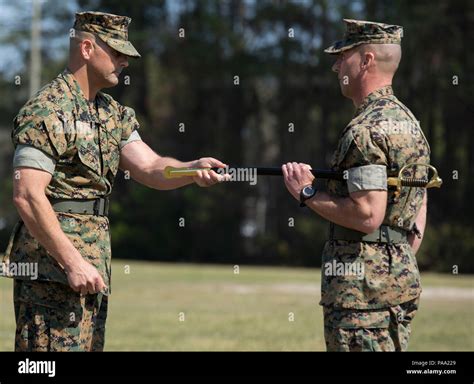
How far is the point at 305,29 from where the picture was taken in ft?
112

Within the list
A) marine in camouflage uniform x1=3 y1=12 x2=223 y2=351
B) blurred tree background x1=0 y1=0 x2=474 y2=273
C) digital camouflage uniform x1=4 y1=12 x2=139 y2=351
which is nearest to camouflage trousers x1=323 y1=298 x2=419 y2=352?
marine in camouflage uniform x1=3 y1=12 x2=223 y2=351

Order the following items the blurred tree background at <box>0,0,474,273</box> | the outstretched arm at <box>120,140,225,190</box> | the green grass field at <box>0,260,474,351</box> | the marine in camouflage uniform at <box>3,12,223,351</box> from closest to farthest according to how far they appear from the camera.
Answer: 1. the marine in camouflage uniform at <box>3,12,223,351</box>
2. the outstretched arm at <box>120,140,225,190</box>
3. the green grass field at <box>0,260,474,351</box>
4. the blurred tree background at <box>0,0,474,273</box>

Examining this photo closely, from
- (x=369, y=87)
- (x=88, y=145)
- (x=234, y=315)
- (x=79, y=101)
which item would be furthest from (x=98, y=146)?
(x=234, y=315)

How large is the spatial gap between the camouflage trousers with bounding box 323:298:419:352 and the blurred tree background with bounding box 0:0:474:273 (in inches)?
1030

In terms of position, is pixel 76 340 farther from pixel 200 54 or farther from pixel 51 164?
pixel 200 54

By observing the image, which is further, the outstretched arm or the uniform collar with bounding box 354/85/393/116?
the outstretched arm

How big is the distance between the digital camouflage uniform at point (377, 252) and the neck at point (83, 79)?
4.57 feet

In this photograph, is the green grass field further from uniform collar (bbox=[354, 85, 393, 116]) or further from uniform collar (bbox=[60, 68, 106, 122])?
uniform collar (bbox=[354, 85, 393, 116])

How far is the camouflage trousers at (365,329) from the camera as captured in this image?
495 cm

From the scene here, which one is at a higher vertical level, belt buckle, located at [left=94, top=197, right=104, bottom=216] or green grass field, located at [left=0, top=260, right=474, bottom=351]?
belt buckle, located at [left=94, top=197, right=104, bottom=216]

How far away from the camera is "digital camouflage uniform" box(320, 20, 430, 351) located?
492 centimetres

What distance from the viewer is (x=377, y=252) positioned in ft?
16.6

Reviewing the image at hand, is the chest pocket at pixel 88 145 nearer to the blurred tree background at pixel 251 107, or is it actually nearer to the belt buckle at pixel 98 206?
the belt buckle at pixel 98 206

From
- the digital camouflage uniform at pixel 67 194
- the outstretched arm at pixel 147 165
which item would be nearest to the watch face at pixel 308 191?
the outstretched arm at pixel 147 165
